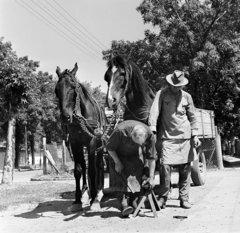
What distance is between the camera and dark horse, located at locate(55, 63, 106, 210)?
5822 mm

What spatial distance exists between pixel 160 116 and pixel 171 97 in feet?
1.26

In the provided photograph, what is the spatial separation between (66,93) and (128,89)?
1.05 m

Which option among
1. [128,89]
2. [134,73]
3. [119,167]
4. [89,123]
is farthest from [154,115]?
[89,123]

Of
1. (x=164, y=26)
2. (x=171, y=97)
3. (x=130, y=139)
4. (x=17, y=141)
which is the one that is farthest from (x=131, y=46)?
(x=17, y=141)

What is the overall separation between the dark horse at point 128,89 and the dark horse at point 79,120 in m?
0.70

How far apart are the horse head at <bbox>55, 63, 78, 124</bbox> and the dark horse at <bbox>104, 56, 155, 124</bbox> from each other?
74 cm

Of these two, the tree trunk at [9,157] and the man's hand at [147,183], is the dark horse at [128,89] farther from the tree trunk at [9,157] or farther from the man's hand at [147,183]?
the tree trunk at [9,157]

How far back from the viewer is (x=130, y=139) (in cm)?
→ 516

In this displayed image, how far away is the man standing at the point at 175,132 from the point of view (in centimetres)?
581

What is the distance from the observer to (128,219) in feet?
16.6

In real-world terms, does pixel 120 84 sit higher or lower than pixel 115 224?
higher

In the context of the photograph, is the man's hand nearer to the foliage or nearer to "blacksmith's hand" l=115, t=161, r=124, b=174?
"blacksmith's hand" l=115, t=161, r=124, b=174

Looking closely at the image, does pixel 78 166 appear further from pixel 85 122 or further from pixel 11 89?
pixel 11 89

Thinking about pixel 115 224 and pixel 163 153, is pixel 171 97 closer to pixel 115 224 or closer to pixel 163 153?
pixel 163 153
